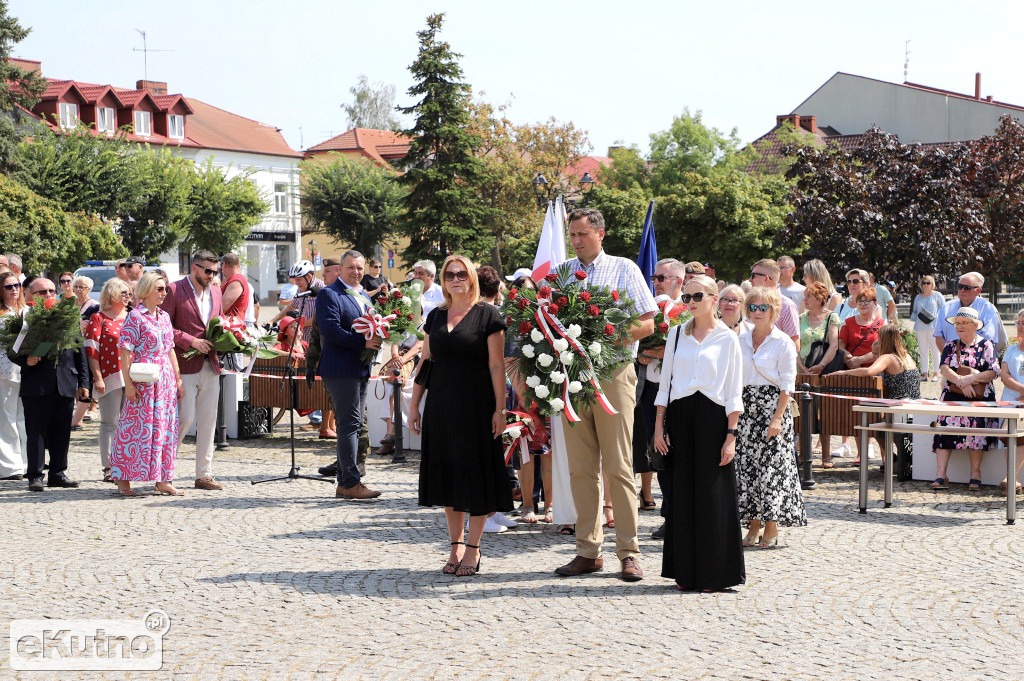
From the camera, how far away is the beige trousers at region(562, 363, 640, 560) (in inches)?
274

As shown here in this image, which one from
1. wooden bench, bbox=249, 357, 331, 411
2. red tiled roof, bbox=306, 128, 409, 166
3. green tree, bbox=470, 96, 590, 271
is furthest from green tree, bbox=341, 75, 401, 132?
wooden bench, bbox=249, 357, 331, 411

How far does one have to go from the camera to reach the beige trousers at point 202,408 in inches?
415

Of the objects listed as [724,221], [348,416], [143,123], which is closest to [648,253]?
[348,416]

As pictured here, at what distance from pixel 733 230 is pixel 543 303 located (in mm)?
35655

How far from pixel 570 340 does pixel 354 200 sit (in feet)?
212

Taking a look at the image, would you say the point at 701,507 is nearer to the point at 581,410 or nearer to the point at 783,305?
the point at 581,410

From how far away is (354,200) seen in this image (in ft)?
229

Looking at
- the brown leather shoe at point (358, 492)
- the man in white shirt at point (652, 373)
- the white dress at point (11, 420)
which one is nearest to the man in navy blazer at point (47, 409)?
the white dress at point (11, 420)

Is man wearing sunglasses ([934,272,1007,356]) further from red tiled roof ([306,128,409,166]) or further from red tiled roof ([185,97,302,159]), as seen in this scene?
red tiled roof ([306,128,409,166])

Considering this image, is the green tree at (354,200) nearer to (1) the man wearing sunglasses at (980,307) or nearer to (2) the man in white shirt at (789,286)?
(2) the man in white shirt at (789,286)

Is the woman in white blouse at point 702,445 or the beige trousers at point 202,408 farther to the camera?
the beige trousers at point 202,408

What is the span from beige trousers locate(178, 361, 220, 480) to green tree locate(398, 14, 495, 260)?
3866 cm

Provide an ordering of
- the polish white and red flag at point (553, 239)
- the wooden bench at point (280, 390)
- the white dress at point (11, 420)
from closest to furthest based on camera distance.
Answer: the polish white and red flag at point (553, 239) → the white dress at point (11, 420) → the wooden bench at point (280, 390)

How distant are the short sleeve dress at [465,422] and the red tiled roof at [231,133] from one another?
231 feet
